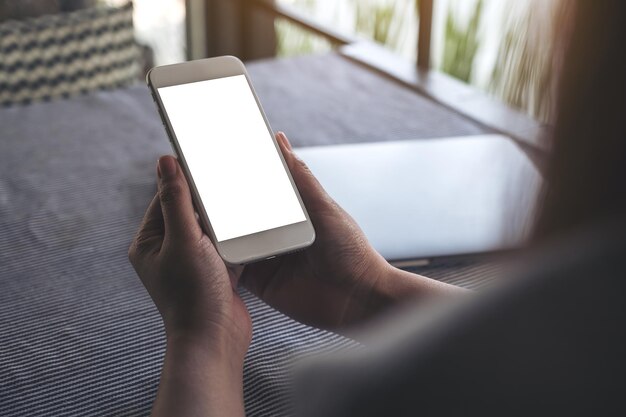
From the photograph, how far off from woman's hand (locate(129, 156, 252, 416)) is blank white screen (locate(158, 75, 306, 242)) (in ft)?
0.17

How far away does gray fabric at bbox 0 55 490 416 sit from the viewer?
0.58 meters

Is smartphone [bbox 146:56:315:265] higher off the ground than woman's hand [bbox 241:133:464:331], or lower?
higher

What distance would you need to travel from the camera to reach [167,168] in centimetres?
57

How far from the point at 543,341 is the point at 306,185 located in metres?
0.38

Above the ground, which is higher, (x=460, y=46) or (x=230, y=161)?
(x=230, y=161)

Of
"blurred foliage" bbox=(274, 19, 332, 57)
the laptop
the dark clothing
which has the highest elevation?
the dark clothing

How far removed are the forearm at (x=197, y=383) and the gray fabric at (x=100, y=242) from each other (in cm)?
8

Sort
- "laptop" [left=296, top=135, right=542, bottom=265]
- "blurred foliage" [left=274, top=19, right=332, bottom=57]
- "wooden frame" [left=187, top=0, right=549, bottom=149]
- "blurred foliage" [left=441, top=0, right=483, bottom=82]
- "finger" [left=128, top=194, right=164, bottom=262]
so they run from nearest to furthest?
1. "finger" [left=128, top=194, right=164, bottom=262]
2. "laptop" [left=296, top=135, right=542, bottom=265]
3. "wooden frame" [left=187, top=0, right=549, bottom=149]
4. "blurred foliage" [left=441, top=0, right=483, bottom=82]
5. "blurred foliage" [left=274, top=19, right=332, bottom=57]

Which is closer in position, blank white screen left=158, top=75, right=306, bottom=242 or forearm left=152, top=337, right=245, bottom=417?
forearm left=152, top=337, right=245, bottom=417

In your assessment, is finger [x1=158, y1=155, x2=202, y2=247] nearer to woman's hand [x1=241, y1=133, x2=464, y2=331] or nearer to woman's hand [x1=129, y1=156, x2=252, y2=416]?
woman's hand [x1=129, y1=156, x2=252, y2=416]

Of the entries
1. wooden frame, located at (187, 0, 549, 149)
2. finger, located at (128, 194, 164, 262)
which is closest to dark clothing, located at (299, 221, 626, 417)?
finger, located at (128, 194, 164, 262)

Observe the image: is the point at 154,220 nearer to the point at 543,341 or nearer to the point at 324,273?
the point at 324,273

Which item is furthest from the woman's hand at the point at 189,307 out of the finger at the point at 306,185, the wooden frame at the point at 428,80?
the wooden frame at the point at 428,80

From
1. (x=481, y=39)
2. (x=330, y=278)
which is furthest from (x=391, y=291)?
(x=481, y=39)
